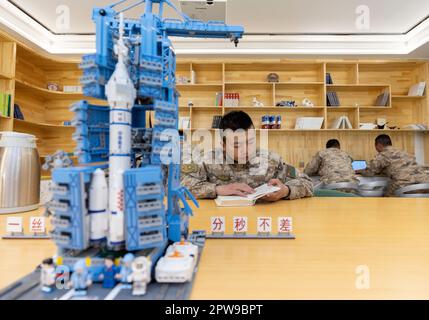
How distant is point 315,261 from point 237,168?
3.72ft

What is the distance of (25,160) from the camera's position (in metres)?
0.97

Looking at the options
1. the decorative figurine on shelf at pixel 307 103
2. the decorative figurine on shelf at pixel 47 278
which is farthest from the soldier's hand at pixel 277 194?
the decorative figurine on shelf at pixel 307 103

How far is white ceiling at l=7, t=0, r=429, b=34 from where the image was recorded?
329cm

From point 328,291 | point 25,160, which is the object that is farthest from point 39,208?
point 328,291

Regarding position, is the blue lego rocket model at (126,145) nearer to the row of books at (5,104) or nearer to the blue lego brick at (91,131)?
the blue lego brick at (91,131)

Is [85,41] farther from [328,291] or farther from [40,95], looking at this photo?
[328,291]

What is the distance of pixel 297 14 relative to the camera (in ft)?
11.6

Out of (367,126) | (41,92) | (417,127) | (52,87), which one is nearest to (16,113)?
(41,92)

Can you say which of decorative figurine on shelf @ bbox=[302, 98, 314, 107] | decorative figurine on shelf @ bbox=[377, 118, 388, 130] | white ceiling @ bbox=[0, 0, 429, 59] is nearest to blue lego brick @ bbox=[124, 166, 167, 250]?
white ceiling @ bbox=[0, 0, 429, 59]

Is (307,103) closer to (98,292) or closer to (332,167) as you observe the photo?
(332,167)

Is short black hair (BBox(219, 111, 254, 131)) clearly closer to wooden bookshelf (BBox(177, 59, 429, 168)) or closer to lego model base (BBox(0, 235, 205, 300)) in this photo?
lego model base (BBox(0, 235, 205, 300))

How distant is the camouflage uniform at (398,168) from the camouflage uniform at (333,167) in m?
0.39
